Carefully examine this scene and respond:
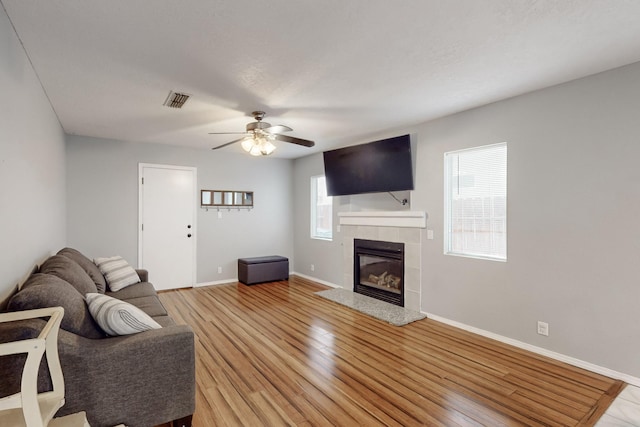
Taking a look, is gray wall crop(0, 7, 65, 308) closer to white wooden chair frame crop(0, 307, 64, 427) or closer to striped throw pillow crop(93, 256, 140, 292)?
striped throw pillow crop(93, 256, 140, 292)

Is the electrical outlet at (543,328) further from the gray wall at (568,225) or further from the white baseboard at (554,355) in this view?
the white baseboard at (554,355)

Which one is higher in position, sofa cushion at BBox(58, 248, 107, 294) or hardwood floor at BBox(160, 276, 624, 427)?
sofa cushion at BBox(58, 248, 107, 294)

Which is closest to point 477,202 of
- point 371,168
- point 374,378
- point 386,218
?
point 386,218

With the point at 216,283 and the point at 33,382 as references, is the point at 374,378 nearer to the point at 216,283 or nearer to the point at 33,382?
the point at 33,382

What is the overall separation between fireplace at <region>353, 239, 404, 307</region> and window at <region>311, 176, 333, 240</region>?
3.10 ft

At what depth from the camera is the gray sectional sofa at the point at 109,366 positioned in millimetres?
1578

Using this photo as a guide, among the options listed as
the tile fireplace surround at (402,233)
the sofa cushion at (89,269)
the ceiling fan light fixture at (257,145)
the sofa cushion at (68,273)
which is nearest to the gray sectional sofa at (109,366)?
the sofa cushion at (68,273)

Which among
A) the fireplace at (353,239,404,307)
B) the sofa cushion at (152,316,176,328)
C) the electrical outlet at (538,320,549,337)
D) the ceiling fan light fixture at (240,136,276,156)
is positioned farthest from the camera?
the fireplace at (353,239,404,307)

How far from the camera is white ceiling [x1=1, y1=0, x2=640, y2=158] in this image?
72.9 inches

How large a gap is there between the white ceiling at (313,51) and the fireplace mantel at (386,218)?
1320 mm

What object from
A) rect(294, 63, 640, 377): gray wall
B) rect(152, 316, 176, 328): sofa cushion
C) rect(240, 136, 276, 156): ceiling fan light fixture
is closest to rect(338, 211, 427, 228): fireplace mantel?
rect(294, 63, 640, 377): gray wall

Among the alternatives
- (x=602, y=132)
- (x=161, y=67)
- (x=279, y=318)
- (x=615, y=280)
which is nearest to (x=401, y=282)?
(x=279, y=318)

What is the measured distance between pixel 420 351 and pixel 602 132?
245cm

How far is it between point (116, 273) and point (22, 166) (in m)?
1.80
